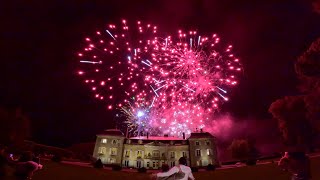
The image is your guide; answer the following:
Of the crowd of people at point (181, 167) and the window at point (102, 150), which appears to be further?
the window at point (102, 150)

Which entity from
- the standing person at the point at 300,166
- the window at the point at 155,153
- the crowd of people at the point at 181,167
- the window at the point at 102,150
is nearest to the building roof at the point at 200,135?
the window at the point at 155,153

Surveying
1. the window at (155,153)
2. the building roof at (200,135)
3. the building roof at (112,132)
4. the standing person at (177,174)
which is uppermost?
the building roof at (112,132)

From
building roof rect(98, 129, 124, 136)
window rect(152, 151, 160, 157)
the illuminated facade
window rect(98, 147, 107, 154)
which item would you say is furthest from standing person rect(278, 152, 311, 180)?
building roof rect(98, 129, 124, 136)

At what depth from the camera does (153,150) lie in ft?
251

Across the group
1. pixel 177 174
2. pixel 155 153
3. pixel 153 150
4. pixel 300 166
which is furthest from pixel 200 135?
pixel 177 174

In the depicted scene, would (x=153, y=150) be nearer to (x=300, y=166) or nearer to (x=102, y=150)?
(x=102, y=150)

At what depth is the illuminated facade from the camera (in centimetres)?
7488

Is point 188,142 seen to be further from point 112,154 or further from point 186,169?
point 186,169

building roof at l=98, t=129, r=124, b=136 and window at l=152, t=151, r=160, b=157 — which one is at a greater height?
building roof at l=98, t=129, r=124, b=136

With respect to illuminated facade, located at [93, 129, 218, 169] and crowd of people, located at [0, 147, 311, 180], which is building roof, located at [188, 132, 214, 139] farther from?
crowd of people, located at [0, 147, 311, 180]

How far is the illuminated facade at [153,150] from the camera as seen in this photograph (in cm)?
7488

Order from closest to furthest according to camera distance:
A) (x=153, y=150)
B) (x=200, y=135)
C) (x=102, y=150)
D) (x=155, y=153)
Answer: (x=102, y=150), (x=155, y=153), (x=153, y=150), (x=200, y=135)

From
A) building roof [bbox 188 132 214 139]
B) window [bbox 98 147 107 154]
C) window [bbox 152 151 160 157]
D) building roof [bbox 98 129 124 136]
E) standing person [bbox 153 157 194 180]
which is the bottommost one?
standing person [bbox 153 157 194 180]

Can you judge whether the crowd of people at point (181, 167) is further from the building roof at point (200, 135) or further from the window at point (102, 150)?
the building roof at point (200, 135)
